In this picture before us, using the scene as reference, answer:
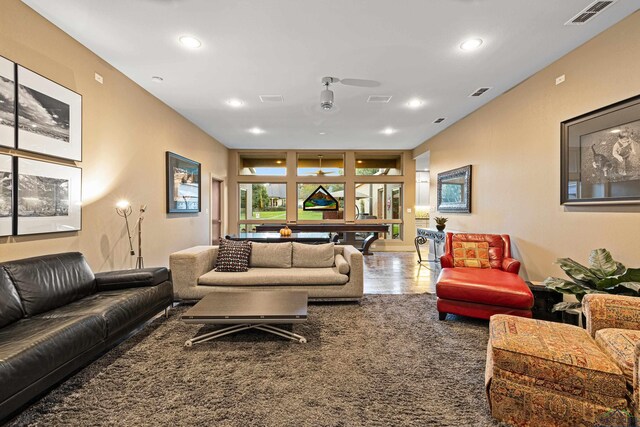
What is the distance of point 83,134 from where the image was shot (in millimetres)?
3047

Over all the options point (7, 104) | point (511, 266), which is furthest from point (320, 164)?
point (7, 104)

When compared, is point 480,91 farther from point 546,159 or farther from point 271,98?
point 271,98

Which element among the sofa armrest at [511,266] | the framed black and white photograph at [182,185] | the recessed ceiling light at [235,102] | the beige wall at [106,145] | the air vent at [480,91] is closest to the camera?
the beige wall at [106,145]

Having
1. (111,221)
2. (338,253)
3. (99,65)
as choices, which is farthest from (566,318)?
(99,65)

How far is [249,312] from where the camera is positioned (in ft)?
7.95

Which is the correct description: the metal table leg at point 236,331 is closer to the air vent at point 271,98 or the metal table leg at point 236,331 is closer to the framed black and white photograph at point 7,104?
the framed black and white photograph at point 7,104

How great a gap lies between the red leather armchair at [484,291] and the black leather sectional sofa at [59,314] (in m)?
2.94

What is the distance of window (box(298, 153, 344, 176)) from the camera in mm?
8477

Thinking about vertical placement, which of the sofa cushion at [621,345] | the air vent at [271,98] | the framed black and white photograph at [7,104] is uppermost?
the air vent at [271,98]

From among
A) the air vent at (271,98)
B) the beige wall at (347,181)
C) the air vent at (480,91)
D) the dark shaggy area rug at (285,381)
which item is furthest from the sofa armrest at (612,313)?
the beige wall at (347,181)

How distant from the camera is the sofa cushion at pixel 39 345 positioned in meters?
1.46

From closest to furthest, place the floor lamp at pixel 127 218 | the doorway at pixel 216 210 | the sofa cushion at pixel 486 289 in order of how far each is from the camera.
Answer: the sofa cushion at pixel 486 289, the floor lamp at pixel 127 218, the doorway at pixel 216 210

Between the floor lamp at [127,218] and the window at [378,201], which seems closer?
the floor lamp at [127,218]

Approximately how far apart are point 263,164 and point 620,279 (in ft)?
25.3
